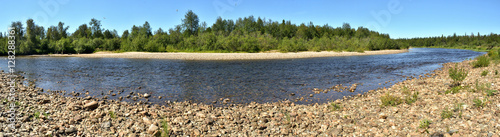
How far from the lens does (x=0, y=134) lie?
8.03 meters

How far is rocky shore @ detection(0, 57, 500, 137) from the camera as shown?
8156mm

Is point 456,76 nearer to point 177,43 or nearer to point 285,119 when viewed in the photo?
point 285,119

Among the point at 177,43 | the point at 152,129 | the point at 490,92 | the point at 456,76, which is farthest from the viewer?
the point at 177,43

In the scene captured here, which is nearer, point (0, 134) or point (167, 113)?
point (0, 134)

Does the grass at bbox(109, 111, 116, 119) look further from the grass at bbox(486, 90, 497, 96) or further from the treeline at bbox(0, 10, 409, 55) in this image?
the treeline at bbox(0, 10, 409, 55)

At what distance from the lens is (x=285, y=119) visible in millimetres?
10211

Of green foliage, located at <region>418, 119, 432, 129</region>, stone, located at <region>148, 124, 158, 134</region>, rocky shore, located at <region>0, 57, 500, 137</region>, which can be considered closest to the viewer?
green foliage, located at <region>418, 119, 432, 129</region>

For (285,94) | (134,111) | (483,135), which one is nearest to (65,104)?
(134,111)

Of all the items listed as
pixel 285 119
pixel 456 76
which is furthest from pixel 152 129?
pixel 456 76

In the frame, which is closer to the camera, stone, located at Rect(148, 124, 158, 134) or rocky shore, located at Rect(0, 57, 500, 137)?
rocky shore, located at Rect(0, 57, 500, 137)

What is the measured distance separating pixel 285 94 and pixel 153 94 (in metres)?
9.06

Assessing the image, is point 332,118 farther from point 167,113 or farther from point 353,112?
point 167,113

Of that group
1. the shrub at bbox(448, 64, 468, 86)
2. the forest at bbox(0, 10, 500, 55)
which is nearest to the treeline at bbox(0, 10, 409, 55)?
the forest at bbox(0, 10, 500, 55)

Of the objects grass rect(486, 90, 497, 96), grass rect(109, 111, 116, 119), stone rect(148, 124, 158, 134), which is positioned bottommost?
stone rect(148, 124, 158, 134)
